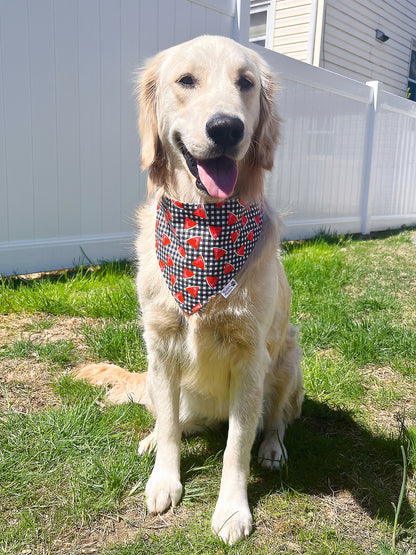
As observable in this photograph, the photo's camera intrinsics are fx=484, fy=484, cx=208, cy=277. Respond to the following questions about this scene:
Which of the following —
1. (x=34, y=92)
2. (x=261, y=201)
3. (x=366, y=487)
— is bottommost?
(x=366, y=487)

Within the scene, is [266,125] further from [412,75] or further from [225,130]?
[412,75]

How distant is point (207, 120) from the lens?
1.73 metres

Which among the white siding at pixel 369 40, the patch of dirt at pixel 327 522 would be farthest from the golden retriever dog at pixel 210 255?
the white siding at pixel 369 40

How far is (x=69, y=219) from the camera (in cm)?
456

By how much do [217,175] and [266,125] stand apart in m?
0.45

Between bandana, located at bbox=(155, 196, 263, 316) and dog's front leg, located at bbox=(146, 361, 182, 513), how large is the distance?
1.28 feet

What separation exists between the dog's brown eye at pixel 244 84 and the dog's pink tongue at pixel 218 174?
1.09 feet

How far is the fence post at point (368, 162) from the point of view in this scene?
26.8 ft

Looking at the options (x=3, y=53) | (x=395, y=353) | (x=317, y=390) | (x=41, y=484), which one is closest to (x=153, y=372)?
(x=41, y=484)

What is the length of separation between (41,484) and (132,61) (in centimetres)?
405

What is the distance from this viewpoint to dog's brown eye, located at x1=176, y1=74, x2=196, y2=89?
6.31 ft

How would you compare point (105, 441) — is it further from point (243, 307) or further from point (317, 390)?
point (317, 390)

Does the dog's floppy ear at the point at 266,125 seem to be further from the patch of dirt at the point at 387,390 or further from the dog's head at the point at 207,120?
the patch of dirt at the point at 387,390

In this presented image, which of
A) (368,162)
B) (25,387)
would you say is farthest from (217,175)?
(368,162)
